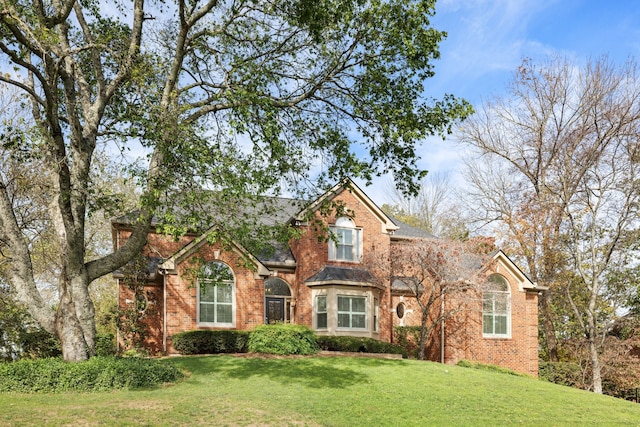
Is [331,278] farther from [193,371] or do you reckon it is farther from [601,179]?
[601,179]

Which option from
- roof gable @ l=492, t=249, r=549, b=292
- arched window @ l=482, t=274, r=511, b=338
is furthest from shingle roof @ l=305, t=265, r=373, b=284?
roof gable @ l=492, t=249, r=549, b=292

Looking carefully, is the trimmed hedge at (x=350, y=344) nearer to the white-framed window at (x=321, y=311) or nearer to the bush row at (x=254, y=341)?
the bush row at (x=254, y=341)

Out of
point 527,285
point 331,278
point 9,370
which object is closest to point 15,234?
point 9,370

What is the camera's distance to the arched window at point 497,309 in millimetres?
27391

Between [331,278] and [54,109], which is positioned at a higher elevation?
[54,109]

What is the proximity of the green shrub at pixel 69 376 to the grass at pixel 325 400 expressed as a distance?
0.47 meters

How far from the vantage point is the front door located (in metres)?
26.9

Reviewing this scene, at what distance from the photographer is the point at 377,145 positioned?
15.8 m

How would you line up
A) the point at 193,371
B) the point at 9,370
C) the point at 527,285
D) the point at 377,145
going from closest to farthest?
the point at 9,370
the point at 377,145
the point at 193,371
the point at 527,285

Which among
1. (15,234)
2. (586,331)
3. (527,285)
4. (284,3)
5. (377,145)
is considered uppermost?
(284,3)

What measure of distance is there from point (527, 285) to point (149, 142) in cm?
1982

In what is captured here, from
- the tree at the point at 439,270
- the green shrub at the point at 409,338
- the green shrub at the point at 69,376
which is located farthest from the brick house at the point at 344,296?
the green shrub at the point at 69,376

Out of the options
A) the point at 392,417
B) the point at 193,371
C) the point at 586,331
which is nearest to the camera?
the point at 392,417

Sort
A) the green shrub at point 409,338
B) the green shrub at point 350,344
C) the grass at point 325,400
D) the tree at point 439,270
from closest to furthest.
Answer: the grass at point 325,400, the green shrub at point 350,344, the tree at point 439,270, the green shrub at point 409,338
